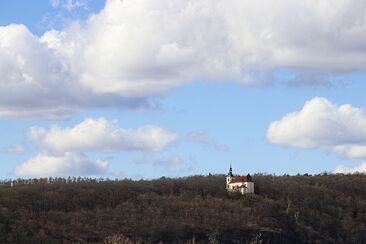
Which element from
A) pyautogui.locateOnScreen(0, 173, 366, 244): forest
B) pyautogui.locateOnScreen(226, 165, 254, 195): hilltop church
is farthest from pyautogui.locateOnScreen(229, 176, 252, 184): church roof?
pyautogui.locateOnScreen(0, 173, 366, 244): forest

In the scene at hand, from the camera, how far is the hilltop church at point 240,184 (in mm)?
116250

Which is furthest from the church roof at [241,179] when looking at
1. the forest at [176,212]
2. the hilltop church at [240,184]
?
the forest at [176,212]

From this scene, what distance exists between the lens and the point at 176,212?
102 m

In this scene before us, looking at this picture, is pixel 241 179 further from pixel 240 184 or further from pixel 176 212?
pixel 176 212

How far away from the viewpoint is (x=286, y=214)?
355ft

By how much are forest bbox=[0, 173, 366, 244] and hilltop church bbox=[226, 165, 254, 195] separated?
1541 millimetres

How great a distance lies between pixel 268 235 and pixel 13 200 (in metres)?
30.8

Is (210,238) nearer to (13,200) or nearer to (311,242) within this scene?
(311,242)

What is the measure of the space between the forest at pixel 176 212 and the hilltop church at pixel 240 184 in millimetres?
1541

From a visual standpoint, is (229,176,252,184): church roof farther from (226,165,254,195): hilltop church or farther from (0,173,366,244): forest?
(0,173,366,244): forest

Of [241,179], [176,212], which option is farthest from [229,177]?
[176,212]

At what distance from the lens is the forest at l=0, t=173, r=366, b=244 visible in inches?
3617

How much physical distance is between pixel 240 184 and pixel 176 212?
17.5 meters

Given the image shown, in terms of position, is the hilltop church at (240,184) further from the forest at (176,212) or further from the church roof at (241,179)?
the forest at (176,212)
